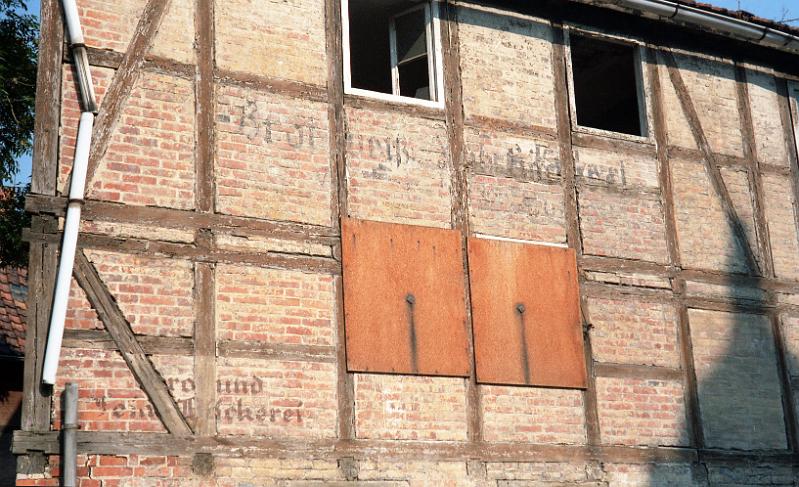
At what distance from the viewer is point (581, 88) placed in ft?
46.2

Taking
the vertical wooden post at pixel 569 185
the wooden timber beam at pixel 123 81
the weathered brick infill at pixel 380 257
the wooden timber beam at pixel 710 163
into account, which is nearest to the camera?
the weathered brick infill at pixel 380 257

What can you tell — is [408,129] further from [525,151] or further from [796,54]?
[796,54]

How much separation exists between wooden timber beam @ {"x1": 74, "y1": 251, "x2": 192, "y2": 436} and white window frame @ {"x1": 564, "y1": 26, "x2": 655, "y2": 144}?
4.96 metres

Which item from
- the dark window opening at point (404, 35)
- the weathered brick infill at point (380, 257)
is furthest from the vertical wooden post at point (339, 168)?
the dark window opening at point (404, 35)

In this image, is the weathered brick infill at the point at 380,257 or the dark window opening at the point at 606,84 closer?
the weathered brick infill at the point at 380,257

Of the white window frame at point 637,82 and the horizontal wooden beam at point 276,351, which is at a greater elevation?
the white window frame at point 637,82

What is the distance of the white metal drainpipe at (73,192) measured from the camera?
8.20m

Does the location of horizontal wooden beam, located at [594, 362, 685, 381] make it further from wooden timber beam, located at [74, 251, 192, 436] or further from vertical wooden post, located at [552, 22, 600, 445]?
wooden timber beam, located at [74, 251, 192, 436]

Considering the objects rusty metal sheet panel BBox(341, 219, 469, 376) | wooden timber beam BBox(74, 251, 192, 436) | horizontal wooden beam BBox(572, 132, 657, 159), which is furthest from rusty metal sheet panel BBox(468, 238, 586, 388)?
wooden timber beam BBox(74, 251, 192, 436)

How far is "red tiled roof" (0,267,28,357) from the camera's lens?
47.3ft

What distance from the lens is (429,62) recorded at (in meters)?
10.7

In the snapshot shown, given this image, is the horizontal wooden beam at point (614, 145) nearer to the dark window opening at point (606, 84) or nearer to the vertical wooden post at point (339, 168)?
the dark window opening at point (606, 84)

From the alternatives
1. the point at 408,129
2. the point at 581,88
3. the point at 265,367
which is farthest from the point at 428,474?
the point at 581,88

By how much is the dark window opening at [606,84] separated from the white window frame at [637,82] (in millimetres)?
56
